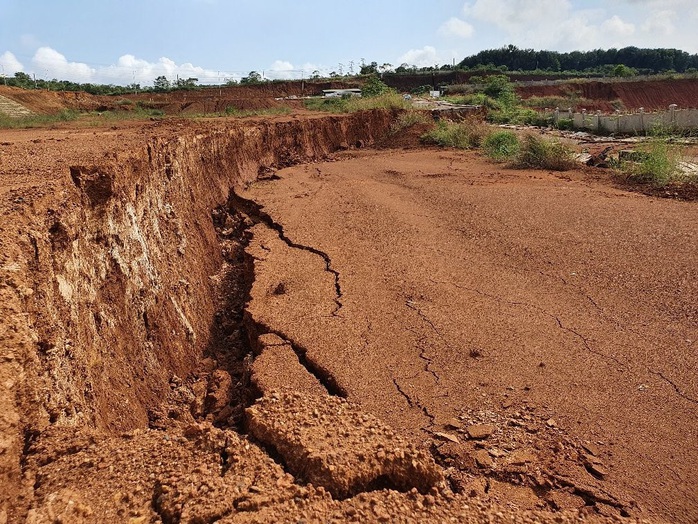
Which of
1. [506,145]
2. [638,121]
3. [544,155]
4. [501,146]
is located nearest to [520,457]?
[544,155]

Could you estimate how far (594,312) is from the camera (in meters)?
5.07

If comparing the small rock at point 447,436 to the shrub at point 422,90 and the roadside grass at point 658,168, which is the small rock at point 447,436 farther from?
the shrub at point 422,90

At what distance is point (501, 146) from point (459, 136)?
2308 mm

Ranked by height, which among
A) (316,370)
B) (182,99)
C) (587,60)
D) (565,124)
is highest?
(587,60)

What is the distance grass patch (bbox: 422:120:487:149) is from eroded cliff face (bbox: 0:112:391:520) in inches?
417

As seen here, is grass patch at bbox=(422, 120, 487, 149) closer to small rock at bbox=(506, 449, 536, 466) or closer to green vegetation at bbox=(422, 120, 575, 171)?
green vegetation at bbox=(422, 120, 575, 171)

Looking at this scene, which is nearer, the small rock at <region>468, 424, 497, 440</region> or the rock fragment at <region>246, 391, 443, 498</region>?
the rock fragment at <region>246, 391, 443, 498</region>

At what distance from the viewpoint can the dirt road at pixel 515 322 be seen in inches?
125

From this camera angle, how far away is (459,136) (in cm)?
1712

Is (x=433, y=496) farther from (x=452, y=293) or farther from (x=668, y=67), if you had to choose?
(x=668, y=67)

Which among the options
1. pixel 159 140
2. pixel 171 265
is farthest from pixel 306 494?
pixel 159 140

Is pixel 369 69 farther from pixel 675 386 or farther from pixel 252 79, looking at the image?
pixel 675 386

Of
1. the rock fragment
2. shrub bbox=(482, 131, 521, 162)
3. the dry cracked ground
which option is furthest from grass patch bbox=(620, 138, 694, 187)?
the rock fragment

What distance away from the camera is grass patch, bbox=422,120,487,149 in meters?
16.9
